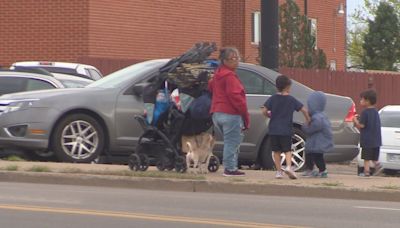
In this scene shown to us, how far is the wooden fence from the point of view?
2569 cm

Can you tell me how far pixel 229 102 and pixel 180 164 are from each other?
3.79ft

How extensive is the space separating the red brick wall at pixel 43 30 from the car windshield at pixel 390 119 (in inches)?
389

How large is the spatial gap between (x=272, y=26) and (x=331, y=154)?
→ 361cm

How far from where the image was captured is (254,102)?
14078mm

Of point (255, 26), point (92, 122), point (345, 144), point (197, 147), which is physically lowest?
point (345, 144)

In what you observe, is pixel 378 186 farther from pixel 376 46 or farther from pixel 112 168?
pixel 376 46

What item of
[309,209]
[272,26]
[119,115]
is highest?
[272,26]

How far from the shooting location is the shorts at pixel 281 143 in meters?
12.5

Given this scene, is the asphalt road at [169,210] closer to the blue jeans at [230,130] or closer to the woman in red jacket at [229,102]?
the blue jeans at [230,130]

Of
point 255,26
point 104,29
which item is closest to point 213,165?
point 104,29

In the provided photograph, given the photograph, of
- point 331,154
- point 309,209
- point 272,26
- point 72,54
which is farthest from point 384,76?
point 309,209

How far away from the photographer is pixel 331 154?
46.8 feet

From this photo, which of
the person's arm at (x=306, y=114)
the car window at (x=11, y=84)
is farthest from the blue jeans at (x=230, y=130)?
the car window at (x=11, y=84)

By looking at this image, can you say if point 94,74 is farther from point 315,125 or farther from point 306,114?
point 306,114
